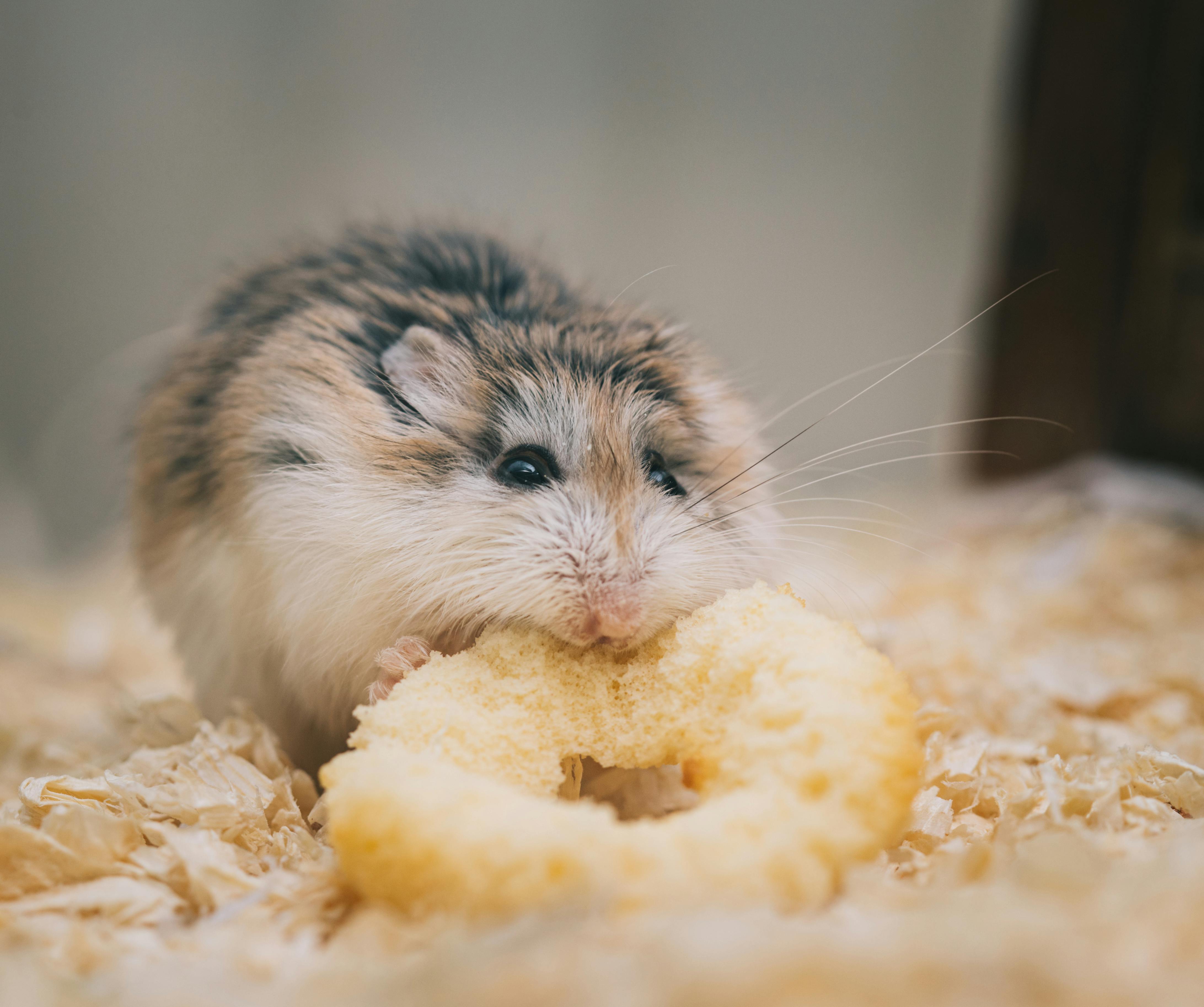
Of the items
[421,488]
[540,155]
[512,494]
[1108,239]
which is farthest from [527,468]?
[540,155]

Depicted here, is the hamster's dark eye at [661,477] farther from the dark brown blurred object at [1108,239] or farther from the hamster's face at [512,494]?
the dark brown blurred object at [1108,239]

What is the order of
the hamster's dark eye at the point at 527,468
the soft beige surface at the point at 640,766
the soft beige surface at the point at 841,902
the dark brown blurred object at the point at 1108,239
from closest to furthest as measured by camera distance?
the soft beige surface at the point at 841,902 < the soft beige surface at the point at 640,766 < the hamster's dark eye at the point at 527,468 < the dark brown blurred object at the point at 1108,239

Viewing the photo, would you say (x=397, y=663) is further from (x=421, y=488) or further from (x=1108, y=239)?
(x=1108, y=239)

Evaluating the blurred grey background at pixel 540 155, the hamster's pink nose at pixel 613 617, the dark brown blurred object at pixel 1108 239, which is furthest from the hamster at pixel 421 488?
the blurred grey background at pixel 540 155

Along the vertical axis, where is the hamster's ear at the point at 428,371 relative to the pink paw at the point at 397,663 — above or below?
above

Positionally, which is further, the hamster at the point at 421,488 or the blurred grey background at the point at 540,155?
the blurred grey background at the point at 540,155

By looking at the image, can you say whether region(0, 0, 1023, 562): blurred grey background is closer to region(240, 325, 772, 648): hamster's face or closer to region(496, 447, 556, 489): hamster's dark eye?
region(240, 325, 772, 648): hamster's face

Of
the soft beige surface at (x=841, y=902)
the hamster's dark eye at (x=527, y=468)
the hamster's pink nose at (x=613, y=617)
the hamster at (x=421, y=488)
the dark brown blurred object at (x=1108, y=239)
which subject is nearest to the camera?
the soft beige surface at (x=841, y=902)

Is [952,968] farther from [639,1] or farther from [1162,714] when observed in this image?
[639,1]
